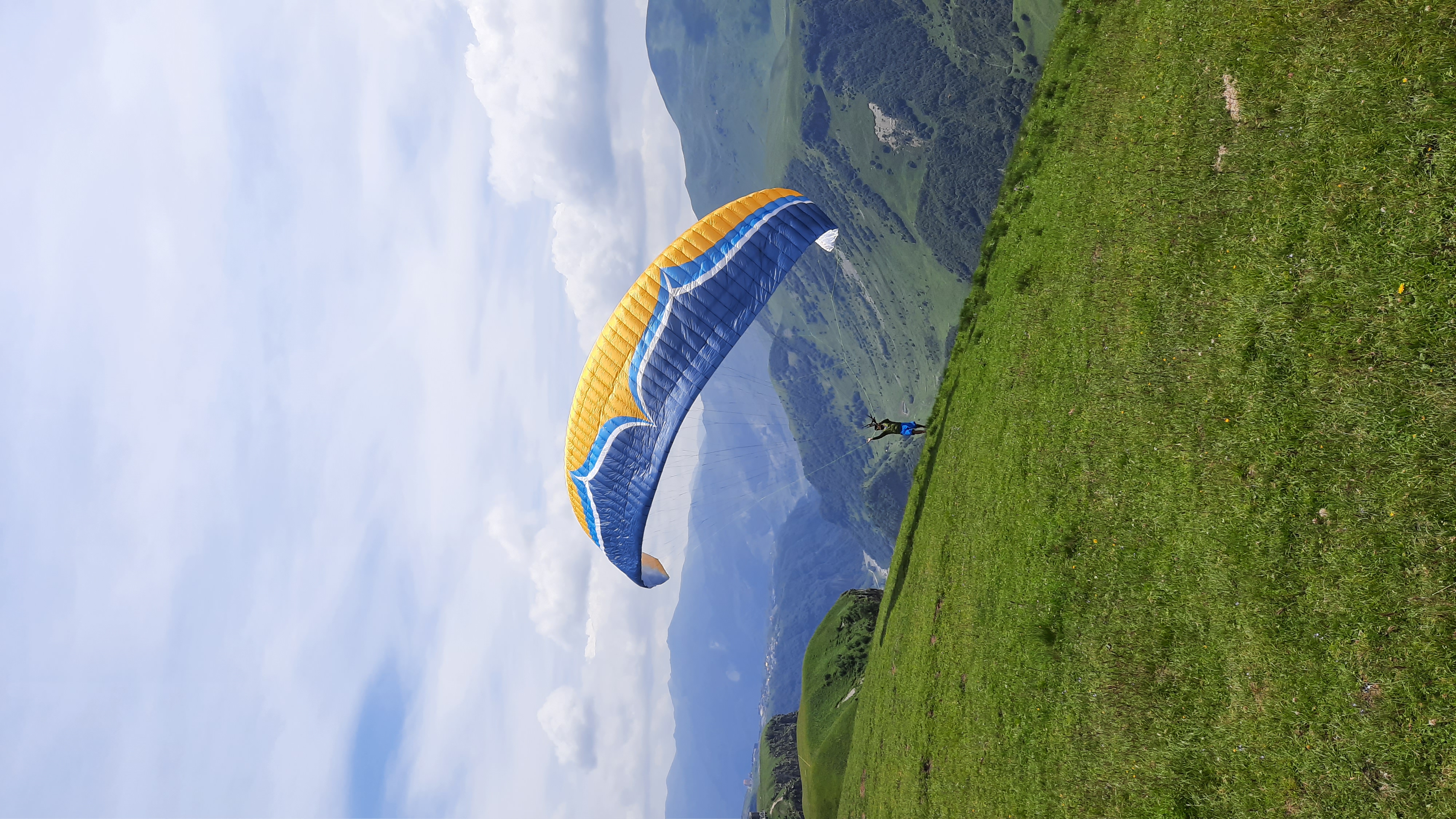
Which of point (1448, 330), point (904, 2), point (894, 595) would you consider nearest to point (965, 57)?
point (904, 2)

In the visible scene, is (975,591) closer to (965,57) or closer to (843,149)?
(965,57)

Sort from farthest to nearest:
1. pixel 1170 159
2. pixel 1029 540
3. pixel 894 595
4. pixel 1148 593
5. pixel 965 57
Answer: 1. pixel 965 57
2. pixel 894 595
3. pixel 1029 540
4. pixel 1170 159
5. pixel 1148 593

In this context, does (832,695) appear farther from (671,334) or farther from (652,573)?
(671,334)

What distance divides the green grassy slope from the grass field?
63.7 feet

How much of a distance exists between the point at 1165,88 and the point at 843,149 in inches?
6050

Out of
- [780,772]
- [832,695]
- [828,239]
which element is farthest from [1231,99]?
[780,772]

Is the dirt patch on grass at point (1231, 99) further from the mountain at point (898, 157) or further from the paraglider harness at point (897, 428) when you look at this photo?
the mountain at point (898, 157)

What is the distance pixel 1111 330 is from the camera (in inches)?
477

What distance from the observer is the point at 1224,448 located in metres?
9.36

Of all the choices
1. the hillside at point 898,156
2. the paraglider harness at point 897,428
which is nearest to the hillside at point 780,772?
the paraglider harness at point 897,428

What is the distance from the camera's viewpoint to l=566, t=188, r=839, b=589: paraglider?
17406 mm

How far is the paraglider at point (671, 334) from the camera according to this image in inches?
685

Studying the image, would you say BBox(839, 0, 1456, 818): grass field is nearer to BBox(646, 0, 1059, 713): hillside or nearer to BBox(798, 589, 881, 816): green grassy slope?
BBox(798, 589, 881, 816): green grassy slope

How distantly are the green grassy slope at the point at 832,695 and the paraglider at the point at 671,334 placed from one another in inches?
843
